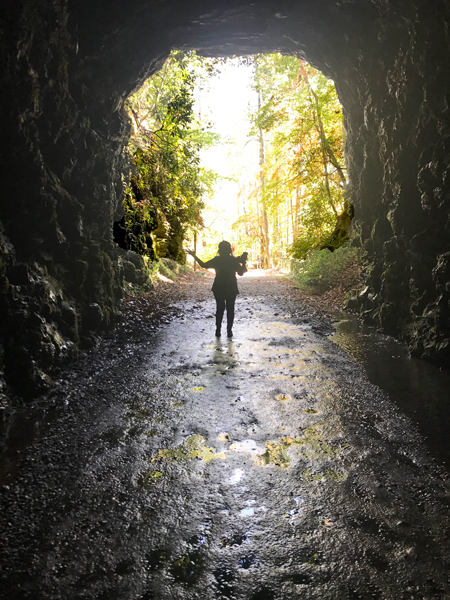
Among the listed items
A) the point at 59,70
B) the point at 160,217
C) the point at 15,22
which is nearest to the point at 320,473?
the point at 15,22

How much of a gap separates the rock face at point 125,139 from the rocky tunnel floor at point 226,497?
192 centimetres

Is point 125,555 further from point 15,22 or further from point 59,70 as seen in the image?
point 59,70

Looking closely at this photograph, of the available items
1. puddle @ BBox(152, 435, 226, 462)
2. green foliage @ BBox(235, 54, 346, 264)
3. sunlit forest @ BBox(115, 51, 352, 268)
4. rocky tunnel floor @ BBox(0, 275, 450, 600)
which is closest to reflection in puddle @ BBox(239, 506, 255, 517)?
rocky tunnel floor @ BBox(0, 275, 450, 600)

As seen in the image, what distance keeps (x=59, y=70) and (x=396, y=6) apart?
6.49 meters

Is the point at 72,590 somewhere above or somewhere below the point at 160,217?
below

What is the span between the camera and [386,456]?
409cm

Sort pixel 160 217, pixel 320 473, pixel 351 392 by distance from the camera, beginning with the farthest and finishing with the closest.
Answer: pixel 160 217 < pixel 351 392 < pixel 320 473

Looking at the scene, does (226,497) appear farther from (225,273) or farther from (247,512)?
(225,273)

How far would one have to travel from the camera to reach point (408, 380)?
6.28 m

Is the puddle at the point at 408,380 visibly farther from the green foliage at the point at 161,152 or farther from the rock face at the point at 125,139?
the green foliage at the point at 161,152

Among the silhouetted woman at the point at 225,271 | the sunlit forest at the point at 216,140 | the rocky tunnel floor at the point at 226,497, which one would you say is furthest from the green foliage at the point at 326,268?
the rocky tunnel floor at the point at 226,497

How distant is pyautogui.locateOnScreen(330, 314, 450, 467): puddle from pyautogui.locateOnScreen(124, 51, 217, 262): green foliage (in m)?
9.68

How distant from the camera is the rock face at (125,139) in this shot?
6.12 meters

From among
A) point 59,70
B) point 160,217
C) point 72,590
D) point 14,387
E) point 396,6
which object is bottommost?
point 72,590
